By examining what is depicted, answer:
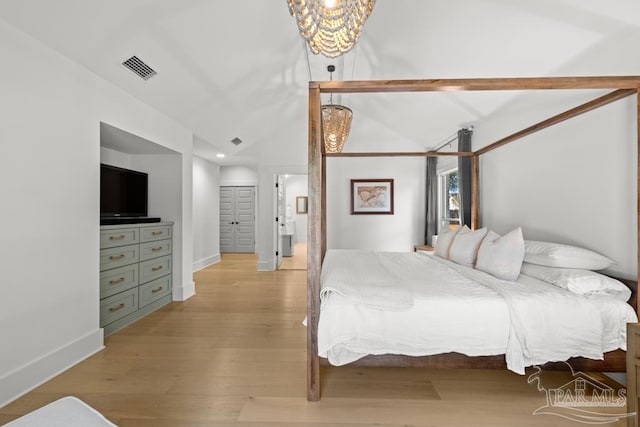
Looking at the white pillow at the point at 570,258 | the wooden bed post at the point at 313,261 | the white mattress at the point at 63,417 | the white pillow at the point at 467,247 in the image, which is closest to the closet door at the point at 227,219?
the white pillow at the point at 467,247

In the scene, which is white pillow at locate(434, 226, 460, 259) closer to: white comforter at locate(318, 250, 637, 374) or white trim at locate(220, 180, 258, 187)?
white comforter at locate(318, 250, 637, 374)

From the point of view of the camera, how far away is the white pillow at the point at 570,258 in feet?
6.51

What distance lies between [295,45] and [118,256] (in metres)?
2.73

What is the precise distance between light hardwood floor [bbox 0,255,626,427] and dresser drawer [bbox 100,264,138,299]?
0.42 m

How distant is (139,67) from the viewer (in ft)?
8.56

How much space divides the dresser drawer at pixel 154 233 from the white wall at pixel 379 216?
3.01m

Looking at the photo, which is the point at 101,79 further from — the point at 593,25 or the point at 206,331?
the point at 593,25

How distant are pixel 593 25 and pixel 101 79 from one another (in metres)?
3.68

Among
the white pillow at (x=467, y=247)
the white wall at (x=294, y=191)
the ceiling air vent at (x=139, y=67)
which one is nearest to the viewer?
the ceiling air vent at (x=139, y=67)

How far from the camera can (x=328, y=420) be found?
1621 mm

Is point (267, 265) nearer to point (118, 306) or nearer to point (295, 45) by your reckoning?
point (118, 306)

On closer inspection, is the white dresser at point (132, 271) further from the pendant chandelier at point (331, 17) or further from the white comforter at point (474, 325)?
the pendant chandelier at point (331, 17)

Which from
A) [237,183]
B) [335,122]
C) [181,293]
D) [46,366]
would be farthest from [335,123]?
[237,183]

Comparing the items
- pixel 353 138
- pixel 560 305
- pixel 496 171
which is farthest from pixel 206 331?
pixel 353 138
